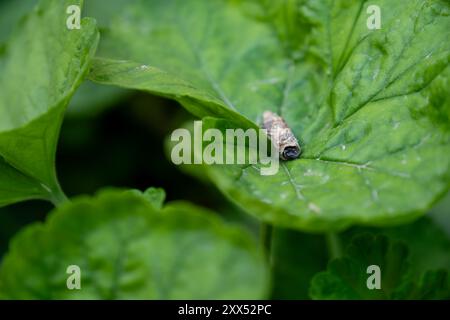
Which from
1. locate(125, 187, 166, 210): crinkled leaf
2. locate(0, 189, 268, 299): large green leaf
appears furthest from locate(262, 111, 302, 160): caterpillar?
locate(0, 189, 268, 299): large green leaf

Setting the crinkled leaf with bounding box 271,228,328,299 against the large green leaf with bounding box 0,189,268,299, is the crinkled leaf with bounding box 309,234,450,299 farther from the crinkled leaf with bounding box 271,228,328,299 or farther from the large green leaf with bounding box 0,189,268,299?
the crinkled leaf with bounding box 271,228,328,299

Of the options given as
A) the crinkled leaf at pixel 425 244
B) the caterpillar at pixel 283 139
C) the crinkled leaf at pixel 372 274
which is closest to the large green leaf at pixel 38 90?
the caterpillar at pixel 283 139

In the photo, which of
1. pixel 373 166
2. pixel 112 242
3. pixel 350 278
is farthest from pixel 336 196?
pixel 112 242

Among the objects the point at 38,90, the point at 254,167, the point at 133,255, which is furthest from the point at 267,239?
the point at 38,90

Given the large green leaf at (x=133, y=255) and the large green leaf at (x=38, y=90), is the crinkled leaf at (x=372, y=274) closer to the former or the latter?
the large green leaf at (x=133, y=255)

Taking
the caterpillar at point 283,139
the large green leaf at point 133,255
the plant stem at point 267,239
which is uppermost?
the caterpillar at point 283,139
